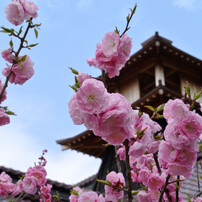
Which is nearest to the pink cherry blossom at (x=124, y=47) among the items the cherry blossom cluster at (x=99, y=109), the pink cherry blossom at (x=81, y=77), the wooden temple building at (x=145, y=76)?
the pink cherry blossom at (x=81, y=77)

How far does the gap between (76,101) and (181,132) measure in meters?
0.50

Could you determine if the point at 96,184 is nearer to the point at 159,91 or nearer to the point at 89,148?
the point at 89,148

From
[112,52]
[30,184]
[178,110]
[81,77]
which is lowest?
[178,110]

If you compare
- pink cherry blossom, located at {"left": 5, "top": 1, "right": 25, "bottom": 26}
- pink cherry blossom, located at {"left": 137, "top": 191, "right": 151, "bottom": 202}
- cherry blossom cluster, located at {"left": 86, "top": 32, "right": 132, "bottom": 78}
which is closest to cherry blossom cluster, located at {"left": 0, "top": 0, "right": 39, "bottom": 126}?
pink cherry blossom, located at {"left": 5, "top": 1, "right": 25, "bottom": 26}

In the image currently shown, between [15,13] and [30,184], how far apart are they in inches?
72.4

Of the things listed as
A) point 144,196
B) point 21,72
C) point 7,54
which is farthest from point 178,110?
point 7,54

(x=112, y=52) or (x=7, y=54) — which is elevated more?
(x=7, y=54)

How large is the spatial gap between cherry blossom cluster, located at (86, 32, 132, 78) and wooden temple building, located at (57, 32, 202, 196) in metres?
9.07

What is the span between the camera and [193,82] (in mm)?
12211

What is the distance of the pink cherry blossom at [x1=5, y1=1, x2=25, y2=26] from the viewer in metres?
2.26

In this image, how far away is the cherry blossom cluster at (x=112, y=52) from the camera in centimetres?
177

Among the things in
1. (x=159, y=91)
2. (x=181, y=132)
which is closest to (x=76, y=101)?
(x=181, y=132)

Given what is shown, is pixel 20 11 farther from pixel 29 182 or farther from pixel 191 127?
pixel 29 182

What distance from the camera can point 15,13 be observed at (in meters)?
2.30
